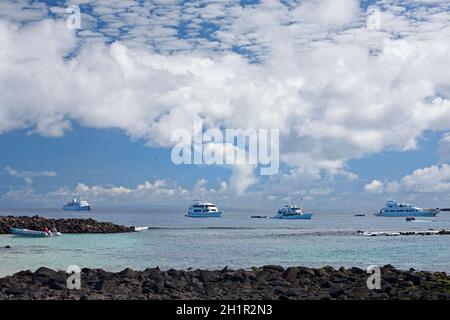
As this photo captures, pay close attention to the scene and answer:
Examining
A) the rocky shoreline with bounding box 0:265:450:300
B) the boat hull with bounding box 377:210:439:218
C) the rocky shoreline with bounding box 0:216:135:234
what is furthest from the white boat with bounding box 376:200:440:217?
the rocky shoreline with bounding box 0:265:450:300

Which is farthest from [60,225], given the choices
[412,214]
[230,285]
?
[412,214]

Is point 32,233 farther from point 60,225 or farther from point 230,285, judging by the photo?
point 230,285

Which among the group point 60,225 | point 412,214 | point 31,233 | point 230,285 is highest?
point 412,214

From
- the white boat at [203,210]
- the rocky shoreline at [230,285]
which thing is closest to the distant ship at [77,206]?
the white boat at [203,210]

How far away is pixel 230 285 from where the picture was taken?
75.7 feet

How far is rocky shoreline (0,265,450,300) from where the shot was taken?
20.5 metres

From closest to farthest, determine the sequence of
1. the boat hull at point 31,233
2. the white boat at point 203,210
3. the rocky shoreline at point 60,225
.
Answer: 1. the boat hull at point 31,233
2. the rocky shoreline at point 60,225
3. the white boat at point 203,210

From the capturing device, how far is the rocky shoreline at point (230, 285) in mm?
20453

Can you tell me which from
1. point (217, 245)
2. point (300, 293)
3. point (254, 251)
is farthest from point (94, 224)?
point (300, 293)

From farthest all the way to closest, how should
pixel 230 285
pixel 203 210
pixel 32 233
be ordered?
pixel 203 210 → pixel 32 233 → pixel 230 285

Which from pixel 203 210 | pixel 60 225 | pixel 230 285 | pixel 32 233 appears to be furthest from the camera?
pixel 203 210

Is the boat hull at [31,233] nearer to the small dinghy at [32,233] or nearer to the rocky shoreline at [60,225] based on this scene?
the small dinghy at [32,233]

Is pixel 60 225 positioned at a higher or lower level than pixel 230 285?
higher
